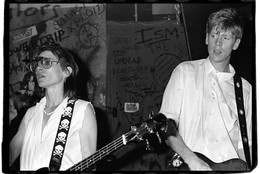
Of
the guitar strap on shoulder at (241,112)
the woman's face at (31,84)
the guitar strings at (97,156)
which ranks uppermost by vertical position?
the woman's face at (31,84)

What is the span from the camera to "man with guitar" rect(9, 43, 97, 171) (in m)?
2.09

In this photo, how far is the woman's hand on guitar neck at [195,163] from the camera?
2.09 m

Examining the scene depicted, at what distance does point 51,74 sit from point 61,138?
1.10 feet

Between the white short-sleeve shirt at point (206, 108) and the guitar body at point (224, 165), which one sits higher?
the white short-sleeve shirt at point (206, 108)

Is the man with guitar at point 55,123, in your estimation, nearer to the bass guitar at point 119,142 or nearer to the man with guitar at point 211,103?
the bass guitar at point 119,142

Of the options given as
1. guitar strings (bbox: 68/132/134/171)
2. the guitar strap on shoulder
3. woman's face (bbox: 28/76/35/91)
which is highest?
woman's face (bbox: 28/76/35/91)

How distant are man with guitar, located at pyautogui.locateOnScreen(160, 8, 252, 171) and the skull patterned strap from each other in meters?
0.47

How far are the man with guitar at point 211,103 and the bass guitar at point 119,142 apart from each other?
0.11 metres

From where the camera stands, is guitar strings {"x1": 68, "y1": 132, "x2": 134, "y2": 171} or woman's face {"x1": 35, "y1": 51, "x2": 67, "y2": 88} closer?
guitar strings {"x1": 68, "y1": 132, "x2": 134, "y2": 171}

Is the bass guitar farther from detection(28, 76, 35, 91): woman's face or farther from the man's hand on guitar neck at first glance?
detection(28, 76, 35, 91): woman's face

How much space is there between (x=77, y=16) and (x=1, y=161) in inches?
32.6

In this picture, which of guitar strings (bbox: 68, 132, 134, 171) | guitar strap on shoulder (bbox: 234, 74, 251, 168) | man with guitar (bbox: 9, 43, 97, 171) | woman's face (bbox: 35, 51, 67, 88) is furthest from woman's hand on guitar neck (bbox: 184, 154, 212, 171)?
woman's face (bbox: 35, 51, 67, 88)

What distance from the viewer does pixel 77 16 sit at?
2.21 m

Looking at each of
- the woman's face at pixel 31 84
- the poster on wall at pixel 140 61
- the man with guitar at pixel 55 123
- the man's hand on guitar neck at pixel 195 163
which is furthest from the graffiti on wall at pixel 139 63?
the woman's face at pixel 31 84
